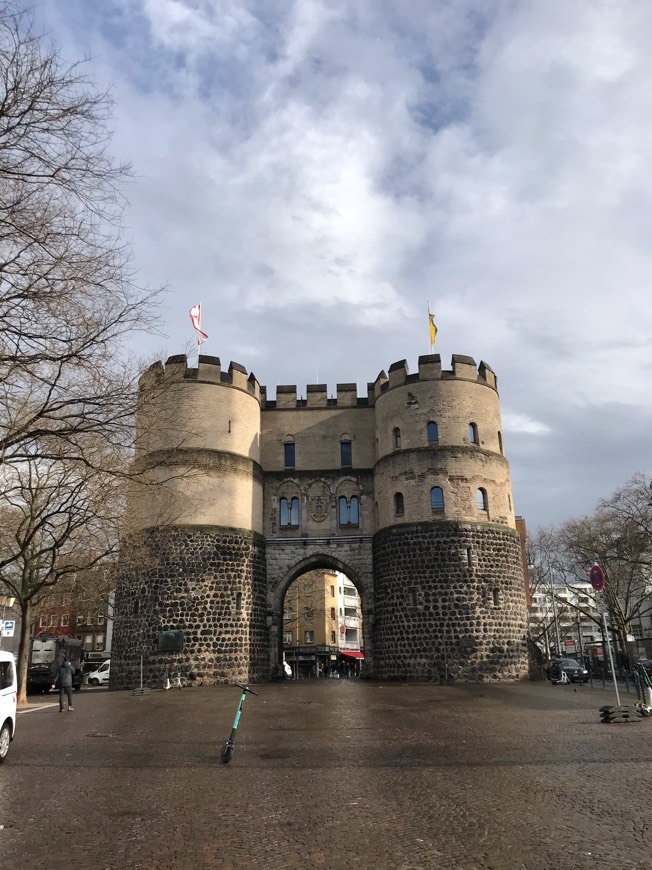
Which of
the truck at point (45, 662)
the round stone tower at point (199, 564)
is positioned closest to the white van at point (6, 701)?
the round stone tower at point (199, 564)

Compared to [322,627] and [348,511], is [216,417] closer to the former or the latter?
[348,511]

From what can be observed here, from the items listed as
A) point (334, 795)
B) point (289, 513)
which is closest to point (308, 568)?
point (289, 513)

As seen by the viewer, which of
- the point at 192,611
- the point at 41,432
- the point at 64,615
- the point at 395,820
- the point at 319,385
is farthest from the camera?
the point at 64,615

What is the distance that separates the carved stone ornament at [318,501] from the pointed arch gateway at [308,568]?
1794 millimetres

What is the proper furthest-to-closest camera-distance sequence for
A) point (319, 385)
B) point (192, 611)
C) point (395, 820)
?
point (319, 385) → point (192, 611) → point (395, 820)

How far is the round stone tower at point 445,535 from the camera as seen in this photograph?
30.6 meters

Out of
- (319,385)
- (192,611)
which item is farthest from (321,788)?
(319,385)

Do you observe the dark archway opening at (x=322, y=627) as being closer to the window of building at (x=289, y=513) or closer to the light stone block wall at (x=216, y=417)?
the window of building at (x=289, y=513)

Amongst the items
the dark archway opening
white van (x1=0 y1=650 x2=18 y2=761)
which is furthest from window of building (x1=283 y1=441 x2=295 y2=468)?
the dark archway opening

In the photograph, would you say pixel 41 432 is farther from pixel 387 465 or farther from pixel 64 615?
pixel 64 615

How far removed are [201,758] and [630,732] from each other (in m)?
7.96

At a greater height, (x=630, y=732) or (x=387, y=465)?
(x=387, y=465)

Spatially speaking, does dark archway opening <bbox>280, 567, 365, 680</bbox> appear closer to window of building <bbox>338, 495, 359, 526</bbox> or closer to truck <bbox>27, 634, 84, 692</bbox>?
truck <bbox>27, 634, 84, 692</bbox>

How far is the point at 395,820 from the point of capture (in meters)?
7.20
